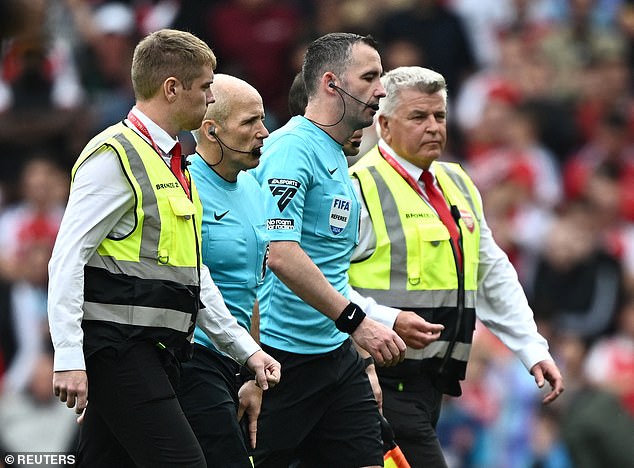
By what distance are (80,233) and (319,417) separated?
176 centimetres

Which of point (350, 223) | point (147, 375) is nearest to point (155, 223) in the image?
point (147, 375)

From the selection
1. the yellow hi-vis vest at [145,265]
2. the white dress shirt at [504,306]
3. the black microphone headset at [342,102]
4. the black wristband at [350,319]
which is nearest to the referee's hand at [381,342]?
the black wristband at [350,319]

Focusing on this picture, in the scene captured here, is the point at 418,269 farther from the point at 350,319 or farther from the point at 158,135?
the point at 158,135

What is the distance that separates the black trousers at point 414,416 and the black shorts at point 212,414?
116 centimetres

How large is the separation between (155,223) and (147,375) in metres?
0.59

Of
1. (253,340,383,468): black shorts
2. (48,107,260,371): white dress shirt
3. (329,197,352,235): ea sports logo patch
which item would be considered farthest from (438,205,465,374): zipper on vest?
(48,107,260,371): white dress shirt

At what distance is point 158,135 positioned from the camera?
5.64 metres

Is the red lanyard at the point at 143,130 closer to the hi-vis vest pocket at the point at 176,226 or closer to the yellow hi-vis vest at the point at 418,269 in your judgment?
the hi-vis vest pocket at the point at 176,226

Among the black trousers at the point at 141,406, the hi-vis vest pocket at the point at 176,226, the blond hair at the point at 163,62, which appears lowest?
the black trousers at the point at 141,406

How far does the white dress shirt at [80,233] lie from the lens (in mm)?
5188

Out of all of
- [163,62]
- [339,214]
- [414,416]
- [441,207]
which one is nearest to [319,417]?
[414,416]

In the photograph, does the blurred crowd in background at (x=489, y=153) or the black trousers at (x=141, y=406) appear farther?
the blurred crowd in background at (x=489, y=153)

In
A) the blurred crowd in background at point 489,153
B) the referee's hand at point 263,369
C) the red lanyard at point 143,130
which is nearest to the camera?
the red lanyard at point 143,130

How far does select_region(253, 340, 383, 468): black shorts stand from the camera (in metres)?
6.45
